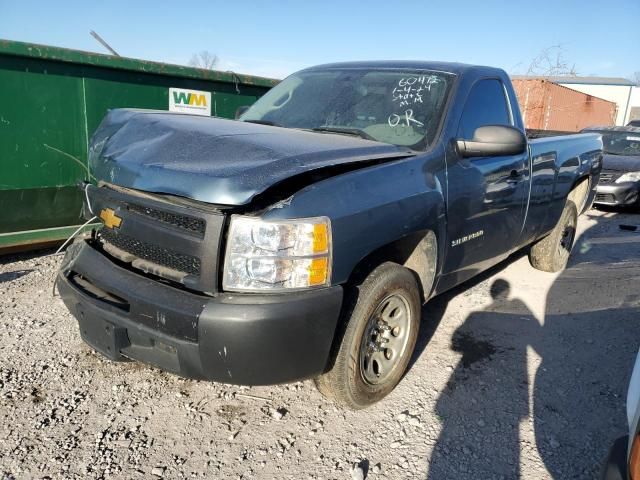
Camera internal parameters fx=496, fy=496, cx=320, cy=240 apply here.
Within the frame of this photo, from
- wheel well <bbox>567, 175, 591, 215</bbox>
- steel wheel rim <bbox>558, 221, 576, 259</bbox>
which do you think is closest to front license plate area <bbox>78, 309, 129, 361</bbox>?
steel wheel rim <bbox>558, 221, 576, 259</bbox>

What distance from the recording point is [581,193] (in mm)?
5352

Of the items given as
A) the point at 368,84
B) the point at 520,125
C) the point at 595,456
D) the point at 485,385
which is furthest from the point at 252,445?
the point at 520,125

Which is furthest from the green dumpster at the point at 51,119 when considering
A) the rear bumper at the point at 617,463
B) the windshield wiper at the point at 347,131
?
the rear bumper at the point at 617,463

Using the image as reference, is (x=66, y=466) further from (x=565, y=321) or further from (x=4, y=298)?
(x=565, y=321)

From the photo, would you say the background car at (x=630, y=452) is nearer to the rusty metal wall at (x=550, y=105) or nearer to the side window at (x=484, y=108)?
the side window at (x=484, y=108)

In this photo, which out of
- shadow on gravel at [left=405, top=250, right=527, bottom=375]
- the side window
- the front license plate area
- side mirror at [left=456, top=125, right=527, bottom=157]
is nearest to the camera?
the front license plate area

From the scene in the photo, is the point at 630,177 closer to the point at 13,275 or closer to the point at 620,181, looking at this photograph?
the point at 620,181

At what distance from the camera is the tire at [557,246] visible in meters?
4.98

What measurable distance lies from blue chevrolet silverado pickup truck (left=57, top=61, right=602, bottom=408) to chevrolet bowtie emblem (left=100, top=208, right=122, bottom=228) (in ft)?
0.04

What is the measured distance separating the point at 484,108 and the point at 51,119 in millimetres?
3657

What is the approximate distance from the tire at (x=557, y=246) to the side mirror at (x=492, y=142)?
229cm

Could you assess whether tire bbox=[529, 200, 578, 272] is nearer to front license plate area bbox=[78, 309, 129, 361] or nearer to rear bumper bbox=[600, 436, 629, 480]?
rear bumper bbox=[600, 436, 629, 480]

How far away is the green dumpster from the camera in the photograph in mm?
4176

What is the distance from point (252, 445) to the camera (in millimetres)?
2412
